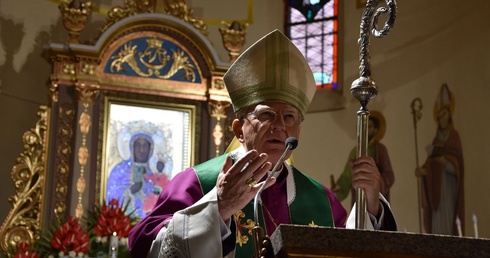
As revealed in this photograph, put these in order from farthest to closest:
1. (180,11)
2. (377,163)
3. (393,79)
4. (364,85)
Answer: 1. (393,79)
2. (377,163)
3. (180,11)
4. (364,85)

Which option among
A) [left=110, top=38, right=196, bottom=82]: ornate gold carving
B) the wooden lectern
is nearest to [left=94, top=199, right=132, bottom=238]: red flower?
[left=110, top=38, right=196, bottom=82]: ornate gold carving

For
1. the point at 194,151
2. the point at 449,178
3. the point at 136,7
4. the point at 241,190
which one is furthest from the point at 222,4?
the point at 241,190

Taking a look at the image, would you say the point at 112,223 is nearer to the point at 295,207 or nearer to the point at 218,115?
the point at 218,115

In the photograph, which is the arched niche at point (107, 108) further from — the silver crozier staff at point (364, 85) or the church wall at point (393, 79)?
the silver crozier staff at point (364, 85)

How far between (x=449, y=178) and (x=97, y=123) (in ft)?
12.5

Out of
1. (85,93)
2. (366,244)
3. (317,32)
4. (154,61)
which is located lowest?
(366,244)

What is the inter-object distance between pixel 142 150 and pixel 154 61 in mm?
955

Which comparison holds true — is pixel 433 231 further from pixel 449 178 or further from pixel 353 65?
pixel 353 65

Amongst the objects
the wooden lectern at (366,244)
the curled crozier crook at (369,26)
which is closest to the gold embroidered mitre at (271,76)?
the curled crozier crook at (369,26)

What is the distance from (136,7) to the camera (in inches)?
342

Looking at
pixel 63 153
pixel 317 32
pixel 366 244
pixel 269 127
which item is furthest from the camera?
pixel 317 32

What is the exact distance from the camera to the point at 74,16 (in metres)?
8.36

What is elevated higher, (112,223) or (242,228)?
(112,223)

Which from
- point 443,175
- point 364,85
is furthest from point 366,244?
point 443,175
